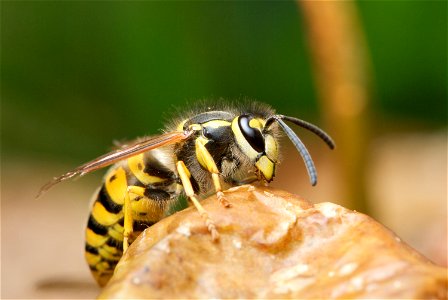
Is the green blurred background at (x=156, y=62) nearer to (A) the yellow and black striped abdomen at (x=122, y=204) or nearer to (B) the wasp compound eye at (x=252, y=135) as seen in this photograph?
(A) the yellow and black striped abdomen at (x=122, y=204)

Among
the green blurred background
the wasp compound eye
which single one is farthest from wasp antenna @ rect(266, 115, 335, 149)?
the green blurred background

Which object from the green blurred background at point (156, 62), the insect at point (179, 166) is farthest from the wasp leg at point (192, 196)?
the green blurred background at point (156, 62)

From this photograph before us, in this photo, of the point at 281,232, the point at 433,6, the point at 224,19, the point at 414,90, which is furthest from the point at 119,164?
the point at 414,90

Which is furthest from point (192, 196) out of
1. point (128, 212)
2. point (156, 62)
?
point (156, 62)

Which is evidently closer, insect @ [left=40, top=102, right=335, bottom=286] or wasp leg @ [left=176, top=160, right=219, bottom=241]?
wasp leg @ [left=176, top=160, right=219, bottom=241]

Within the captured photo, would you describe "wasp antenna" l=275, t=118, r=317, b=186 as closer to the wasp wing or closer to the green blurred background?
the wasp wing

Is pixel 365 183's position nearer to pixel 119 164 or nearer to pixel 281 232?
pixel 119 164

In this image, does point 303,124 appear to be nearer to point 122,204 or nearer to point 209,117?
point 209,117
